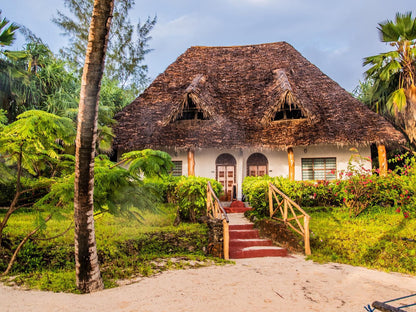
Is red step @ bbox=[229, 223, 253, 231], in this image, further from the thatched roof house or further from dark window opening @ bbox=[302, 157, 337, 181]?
dark window opening @ bbox=[302, 157, 337, 181]

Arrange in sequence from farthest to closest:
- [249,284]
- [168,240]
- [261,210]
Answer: [261,210] → [168,240] → [249,284]

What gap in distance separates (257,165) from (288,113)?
3242 mm

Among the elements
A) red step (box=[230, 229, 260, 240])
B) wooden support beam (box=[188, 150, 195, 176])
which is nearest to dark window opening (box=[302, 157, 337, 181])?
wooden support beam (box=[188, 150, 195, 176])

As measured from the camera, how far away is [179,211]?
31.0 feet

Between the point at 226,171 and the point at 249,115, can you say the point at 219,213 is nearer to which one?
the point at 226,171

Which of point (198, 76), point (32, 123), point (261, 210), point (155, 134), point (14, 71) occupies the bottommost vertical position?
point (261, 210)

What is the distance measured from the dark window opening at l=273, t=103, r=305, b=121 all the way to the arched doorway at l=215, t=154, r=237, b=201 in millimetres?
3193

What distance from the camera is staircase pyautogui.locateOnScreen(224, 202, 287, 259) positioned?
24.4 feet

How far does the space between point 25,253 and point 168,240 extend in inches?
123

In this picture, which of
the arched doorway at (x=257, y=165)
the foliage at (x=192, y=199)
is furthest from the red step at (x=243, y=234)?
the arched doorway at (x=257, y=165)

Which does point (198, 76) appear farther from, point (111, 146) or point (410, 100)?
point (410, 100)

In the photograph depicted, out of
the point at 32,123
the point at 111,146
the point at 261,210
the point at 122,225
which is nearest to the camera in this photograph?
the point at 32,123

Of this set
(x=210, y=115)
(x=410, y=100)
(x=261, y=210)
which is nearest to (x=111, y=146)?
(x=210, y=115)

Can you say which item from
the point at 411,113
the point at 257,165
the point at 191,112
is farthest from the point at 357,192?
the point at 191,112
